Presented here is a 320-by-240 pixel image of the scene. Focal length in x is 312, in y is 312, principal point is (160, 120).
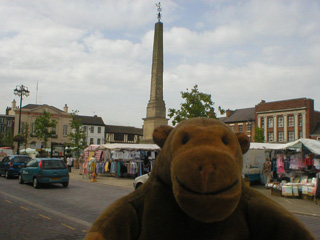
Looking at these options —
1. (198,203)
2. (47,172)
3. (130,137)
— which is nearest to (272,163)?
(47,172)

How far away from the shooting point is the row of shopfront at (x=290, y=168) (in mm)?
13602

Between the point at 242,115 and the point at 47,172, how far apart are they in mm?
51371

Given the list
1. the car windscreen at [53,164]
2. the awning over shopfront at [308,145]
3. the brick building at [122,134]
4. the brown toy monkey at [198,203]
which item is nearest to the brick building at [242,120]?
the brick building at [122,134]

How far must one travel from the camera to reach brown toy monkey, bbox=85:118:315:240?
5.81ft

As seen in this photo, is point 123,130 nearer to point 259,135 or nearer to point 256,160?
point 259,135

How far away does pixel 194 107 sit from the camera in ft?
74.3

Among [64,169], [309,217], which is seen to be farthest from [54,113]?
[309,217]

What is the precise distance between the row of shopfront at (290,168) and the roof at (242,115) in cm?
4189

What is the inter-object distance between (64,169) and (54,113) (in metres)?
50.3

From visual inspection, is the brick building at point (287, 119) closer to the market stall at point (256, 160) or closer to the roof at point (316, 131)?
the roof at point (316, 131)

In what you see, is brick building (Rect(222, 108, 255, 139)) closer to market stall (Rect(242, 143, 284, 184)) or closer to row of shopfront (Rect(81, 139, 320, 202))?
row of shopfront (Rect(81, 139, 320, 202))

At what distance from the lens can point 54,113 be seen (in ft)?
210

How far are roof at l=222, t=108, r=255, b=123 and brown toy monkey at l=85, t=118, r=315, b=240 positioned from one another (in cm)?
5957

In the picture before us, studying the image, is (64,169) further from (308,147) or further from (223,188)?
(223,188)
